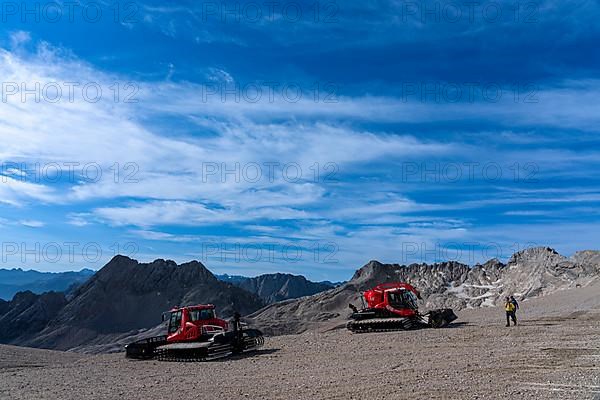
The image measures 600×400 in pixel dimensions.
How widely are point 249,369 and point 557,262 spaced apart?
65878 millimetres

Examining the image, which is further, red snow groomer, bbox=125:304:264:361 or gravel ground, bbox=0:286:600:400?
red snow groomer, bbox=125:304:264:361

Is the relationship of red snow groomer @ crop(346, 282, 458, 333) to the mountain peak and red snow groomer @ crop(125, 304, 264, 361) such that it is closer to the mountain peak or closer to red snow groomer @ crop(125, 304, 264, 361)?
red snow groomer @ crop(125, 304, 264, 361)

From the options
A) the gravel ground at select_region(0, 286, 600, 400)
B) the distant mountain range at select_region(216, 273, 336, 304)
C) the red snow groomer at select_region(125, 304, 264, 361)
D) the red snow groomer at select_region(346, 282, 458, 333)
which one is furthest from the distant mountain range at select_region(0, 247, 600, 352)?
the distant mountain range at select_region(216, 273, 336, 304)

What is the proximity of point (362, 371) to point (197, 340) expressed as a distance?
9033 millimetres

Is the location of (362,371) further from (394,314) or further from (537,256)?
(537,256)

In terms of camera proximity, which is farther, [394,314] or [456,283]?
[456,283]

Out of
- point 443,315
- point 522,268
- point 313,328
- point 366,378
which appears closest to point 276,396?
point 366,378

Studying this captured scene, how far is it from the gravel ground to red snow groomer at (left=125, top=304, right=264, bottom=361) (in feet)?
2.11

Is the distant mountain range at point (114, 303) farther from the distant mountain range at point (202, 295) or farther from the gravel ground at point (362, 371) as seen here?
the gravel ground at point (362, 371)

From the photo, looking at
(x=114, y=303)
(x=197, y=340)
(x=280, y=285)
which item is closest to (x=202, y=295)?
(x=114, y=303)

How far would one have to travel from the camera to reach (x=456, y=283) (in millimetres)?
92875

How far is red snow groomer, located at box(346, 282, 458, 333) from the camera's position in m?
29.0

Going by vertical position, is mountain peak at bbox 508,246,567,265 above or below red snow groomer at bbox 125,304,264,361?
above

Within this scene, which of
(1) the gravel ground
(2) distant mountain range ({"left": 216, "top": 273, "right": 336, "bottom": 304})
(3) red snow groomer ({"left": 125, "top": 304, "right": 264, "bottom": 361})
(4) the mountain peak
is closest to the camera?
(1) the gravel ground
